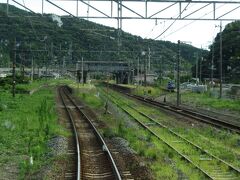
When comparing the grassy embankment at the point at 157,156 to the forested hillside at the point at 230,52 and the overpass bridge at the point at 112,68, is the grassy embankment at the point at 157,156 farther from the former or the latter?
the forested hillside at the point at 230,52

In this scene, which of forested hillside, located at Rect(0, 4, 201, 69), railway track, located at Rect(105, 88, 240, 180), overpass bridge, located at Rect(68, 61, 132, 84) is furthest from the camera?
overpass bridge, located at Rect(68, 61, 132, 84)

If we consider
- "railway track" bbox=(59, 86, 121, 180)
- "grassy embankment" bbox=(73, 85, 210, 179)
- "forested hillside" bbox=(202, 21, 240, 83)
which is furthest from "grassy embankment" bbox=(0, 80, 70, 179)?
"forested hillside" bbox=(202, 21, 240, 83)

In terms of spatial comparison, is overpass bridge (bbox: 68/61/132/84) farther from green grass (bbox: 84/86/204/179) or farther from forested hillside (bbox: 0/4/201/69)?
green grass (bbox: 84/86/204/179)

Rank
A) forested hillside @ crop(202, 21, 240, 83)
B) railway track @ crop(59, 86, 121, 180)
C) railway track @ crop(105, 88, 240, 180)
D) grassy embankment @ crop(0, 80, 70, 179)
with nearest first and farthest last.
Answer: railway track @ crop(59, 86, 121, 180), railway track @ crop(105, 88, 240, 180), grassy embankment @ crop(0, 80, 70, 179), forested hillside @ crop(202, 21, 240, 83)

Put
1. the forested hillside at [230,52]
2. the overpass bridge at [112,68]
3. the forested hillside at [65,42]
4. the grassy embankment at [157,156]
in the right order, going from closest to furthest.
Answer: the grassy embankment at [157,156] → the forested hillside at [65,42] → the forested hillside at [230,52] → the overpass bridge at [112,68]

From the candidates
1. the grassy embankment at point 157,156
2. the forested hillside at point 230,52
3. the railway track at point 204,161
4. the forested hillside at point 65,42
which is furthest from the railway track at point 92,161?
the forested hillside at point 230,52

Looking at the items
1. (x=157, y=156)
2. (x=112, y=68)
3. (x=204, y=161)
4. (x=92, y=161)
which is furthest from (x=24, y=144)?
(x=112, y=68)

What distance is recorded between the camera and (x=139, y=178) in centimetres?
1262

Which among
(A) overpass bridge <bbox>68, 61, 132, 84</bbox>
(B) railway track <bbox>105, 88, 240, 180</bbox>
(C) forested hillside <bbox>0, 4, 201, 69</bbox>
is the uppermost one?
(C) forested hillside <bbox>0, 4, 201, 69</bbox>

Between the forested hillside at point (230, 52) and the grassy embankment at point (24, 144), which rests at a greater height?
the forested hillside at point (230, 52)

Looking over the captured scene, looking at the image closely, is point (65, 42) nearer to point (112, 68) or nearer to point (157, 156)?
point (112, 68)

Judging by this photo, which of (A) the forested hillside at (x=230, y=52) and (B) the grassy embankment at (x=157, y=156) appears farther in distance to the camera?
(A) the forested hillside at (x=230, y=52)

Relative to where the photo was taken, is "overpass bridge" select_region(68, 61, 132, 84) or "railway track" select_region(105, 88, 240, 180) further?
"overpass bridge" select_region(68, 61, 132, 84)

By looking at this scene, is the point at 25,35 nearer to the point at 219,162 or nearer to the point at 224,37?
the point at 224,37
